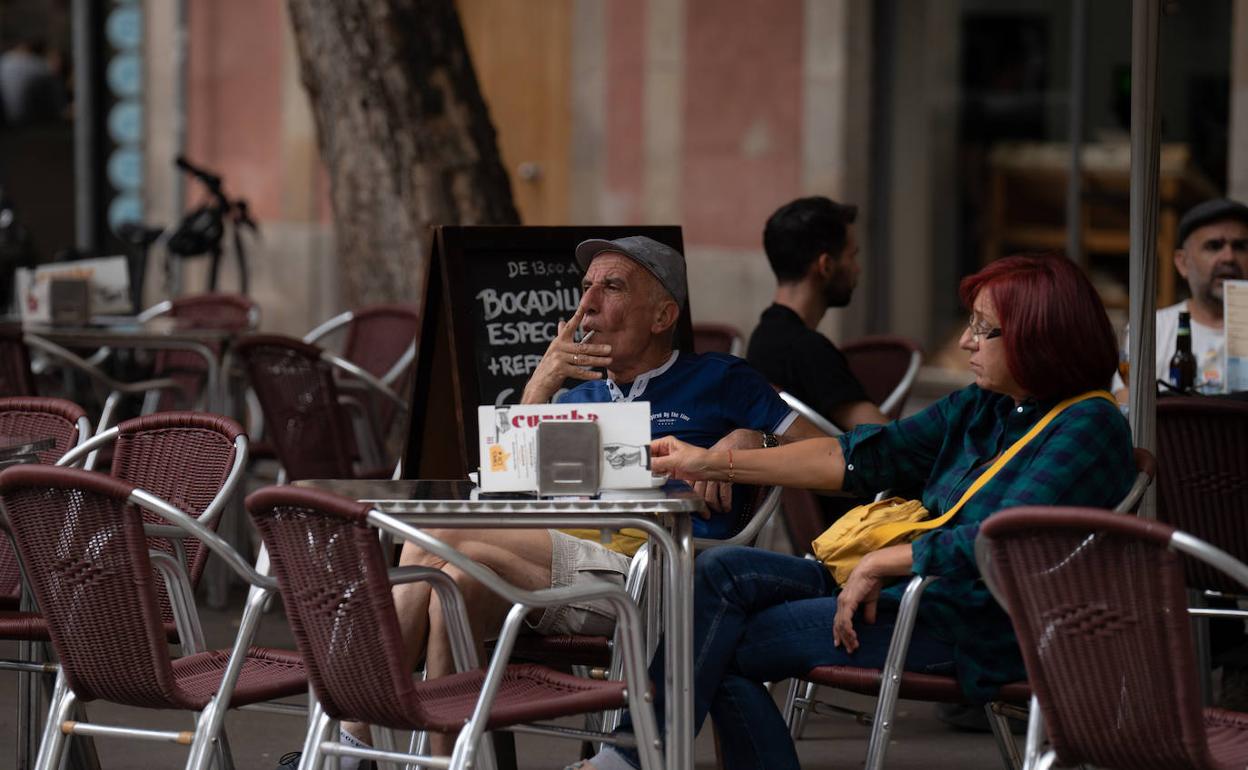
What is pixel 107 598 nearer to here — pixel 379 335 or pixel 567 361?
pixel 567 361

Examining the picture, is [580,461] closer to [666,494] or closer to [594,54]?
[666,494]

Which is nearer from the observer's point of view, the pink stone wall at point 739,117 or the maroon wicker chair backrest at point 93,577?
the maroon wicker chair backrest at point 93,577

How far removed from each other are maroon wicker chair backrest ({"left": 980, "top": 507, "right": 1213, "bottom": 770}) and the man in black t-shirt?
2.38 metres

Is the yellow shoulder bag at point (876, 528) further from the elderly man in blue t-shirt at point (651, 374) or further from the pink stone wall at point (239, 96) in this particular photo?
the pink stone wall at point (239, 96)

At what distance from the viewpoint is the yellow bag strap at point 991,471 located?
4.02 meters

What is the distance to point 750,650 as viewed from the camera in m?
4.24

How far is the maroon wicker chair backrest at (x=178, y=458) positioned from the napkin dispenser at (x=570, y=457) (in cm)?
106

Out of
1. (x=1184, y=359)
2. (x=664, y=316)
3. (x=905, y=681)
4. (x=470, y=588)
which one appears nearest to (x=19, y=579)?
(x=470, y=588)

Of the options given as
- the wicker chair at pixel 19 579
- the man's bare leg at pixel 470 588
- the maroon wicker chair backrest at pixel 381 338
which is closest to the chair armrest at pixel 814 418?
the man's bare leg at pixel 470 588

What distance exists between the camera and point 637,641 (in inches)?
152

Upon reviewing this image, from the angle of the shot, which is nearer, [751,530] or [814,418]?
[751,530]

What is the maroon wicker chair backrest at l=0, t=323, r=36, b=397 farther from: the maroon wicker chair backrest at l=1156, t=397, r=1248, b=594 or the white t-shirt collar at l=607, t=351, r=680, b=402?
the maroon wicker chair backrest at l=1156, t=397, r=1248, b=594

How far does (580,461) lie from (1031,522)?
3.33 ft

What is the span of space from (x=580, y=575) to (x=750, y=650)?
0.46m
